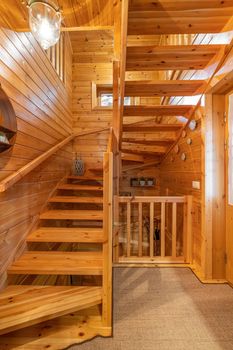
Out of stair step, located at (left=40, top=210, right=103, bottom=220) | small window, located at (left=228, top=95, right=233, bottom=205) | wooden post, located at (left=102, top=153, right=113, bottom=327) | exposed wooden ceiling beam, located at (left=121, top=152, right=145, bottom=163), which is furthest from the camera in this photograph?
exposed wooden ceiling beam, located at (left=121, top=152, right=145, bottom=163)

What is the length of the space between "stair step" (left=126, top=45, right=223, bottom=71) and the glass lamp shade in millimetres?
648

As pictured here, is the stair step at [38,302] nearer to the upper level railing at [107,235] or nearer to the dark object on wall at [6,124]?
the upper level railing at [107,235]

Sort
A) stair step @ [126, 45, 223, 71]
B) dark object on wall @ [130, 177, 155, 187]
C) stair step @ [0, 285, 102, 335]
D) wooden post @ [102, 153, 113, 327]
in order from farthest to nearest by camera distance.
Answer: dark object on wall @ [130, 177, 155, 187]
stair step @ [126, 45, 223, 71]
wooden post @ [102, 153, 113, 327]
stair step @ [0, 285, 102, 335]

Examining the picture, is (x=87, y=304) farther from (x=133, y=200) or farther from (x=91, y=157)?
(x=91, y=157)

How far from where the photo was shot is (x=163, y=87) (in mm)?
2387

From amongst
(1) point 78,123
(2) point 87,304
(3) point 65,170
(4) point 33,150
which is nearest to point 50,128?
(4) point 33,150

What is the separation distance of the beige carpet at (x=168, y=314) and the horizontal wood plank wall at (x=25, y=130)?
1.05m

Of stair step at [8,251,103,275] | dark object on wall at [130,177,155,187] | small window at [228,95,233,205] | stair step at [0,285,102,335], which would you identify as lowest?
stair step at [0,285,102,335]

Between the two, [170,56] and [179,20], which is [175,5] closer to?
[179,20]

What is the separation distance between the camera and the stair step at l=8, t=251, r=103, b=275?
179 centimetres

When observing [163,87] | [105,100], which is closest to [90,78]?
[105,100]

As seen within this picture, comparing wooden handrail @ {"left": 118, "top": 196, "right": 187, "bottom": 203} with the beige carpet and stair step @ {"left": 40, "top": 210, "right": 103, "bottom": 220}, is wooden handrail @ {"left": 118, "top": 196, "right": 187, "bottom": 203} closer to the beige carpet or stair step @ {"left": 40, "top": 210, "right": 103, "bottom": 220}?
stair step @ {"left": 40, "top": 210, "right": 103, "bottom": 220}

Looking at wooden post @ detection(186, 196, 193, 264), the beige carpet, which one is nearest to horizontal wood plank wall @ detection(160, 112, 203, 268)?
wooden post @ detection(186, 196, 193, 264)

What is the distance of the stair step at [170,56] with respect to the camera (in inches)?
73.4
